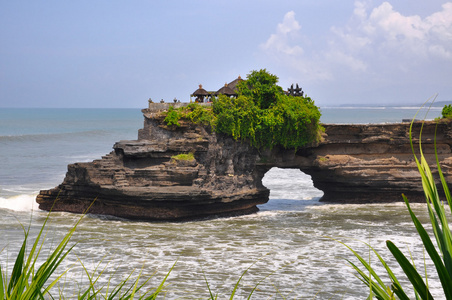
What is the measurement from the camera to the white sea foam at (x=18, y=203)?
22703mm

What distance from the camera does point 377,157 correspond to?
22.8 metres

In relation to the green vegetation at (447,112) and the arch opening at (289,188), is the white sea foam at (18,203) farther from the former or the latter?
the green vegetation at (447,112)

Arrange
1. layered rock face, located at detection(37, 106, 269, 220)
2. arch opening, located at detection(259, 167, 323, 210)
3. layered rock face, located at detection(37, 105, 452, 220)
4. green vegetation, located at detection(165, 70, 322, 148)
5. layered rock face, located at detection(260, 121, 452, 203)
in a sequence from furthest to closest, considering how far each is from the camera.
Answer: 1. arch opening, located at detection(259, 167, 323, 210)
2. layered rock face, located at detection(260, 121, 452, 203)
3. green vegetation, located at detection(165, 70, 322, 148)
4. layered rock face, located at detection(37, 105, 452, 220)
5. layered rock face, located at detection(37, 106, 269, 220)

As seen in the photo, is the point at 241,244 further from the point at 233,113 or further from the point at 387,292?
the point at 387,292

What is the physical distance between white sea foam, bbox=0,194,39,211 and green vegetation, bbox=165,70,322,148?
725 cm

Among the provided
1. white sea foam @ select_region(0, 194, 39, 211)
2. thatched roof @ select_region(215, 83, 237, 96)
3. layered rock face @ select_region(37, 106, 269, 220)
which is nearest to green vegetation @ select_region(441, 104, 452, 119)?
layered rock face @ select_region(37, 106, 269, 220)

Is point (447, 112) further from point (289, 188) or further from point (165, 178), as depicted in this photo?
point (165, 178)

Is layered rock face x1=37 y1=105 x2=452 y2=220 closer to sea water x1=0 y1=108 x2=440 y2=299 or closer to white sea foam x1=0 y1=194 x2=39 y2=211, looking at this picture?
sea water x1=0 y1=108 x2=440 y2=299

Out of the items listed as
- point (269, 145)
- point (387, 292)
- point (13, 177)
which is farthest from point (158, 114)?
point (387, 292)

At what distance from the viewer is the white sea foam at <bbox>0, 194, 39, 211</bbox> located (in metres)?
22.7

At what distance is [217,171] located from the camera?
2058 cm

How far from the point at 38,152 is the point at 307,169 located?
31.0 metres

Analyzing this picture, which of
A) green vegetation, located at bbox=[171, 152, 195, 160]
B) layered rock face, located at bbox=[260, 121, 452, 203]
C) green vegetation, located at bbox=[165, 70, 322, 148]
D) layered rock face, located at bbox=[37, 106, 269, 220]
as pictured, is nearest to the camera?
layered rock face, located at bbox=[37, 106, 269, 220]

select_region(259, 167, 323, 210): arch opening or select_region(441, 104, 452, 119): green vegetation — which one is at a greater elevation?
select_region(441, 104, 452, 119): green vegetation
